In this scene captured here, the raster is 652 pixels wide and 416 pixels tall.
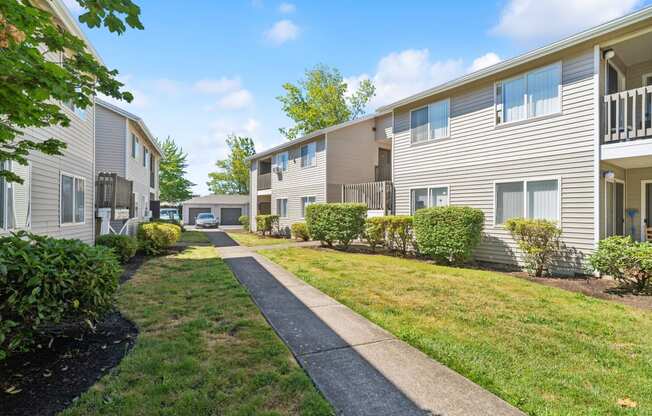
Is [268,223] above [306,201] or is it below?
below

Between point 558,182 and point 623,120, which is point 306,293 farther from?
point 623,120

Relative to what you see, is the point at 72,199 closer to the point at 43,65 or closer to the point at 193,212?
the point at 43,65

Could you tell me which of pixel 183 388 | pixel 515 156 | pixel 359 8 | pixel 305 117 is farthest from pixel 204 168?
pixel 183 388

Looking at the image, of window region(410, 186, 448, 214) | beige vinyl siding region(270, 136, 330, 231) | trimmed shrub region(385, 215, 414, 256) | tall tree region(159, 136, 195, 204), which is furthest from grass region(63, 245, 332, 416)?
tall tree region(159, 136, 195, 204)

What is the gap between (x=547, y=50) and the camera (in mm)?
8711

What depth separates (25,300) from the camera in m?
3.22

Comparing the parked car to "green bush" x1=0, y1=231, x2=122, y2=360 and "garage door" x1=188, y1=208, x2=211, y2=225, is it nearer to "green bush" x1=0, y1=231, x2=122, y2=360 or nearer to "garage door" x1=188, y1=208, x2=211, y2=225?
"garage door" x1=188, y1=208, x2=211, y2=225

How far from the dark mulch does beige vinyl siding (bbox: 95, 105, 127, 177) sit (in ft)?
39.5

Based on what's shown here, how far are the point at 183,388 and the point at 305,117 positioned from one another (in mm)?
34632

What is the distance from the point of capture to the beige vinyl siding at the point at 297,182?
59.9 ft

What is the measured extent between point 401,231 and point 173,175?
36886mm

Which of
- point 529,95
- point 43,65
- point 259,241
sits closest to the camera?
point 43,65

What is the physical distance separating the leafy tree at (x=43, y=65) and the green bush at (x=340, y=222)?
1102 cm

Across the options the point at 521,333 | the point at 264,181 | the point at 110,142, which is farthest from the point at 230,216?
the point at 521,333
